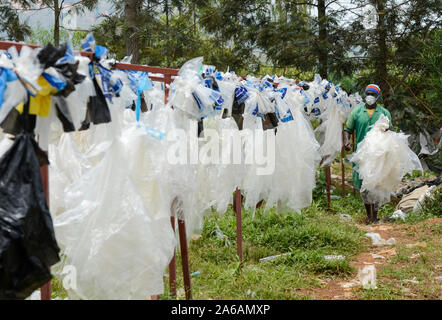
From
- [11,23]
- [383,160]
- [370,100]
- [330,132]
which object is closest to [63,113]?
[383,160]

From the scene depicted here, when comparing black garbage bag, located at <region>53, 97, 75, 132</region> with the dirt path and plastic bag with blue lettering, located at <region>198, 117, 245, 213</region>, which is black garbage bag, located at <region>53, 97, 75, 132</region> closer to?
plastic bag with blue lettering, located at <region>198, 117, 245, 213</region>

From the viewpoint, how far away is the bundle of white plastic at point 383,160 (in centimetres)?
548

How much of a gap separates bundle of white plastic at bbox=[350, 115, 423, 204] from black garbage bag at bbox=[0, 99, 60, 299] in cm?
449

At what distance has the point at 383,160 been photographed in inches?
217

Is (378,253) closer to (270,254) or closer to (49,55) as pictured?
(270,254)

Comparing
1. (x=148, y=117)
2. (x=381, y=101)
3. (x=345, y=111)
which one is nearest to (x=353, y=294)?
(x=148, y=117)

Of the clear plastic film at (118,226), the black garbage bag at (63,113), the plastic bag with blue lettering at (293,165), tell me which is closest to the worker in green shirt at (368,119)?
the plastic bag with blue lettering at (293,165)

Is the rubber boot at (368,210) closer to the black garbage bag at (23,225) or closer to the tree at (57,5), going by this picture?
the black garbage bag at (23,225)

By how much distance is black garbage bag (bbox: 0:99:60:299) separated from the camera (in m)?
1.63

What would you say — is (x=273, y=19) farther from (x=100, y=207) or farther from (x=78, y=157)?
(x=100, y=207)

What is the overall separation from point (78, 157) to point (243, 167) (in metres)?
1.30

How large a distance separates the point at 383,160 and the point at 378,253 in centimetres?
126
